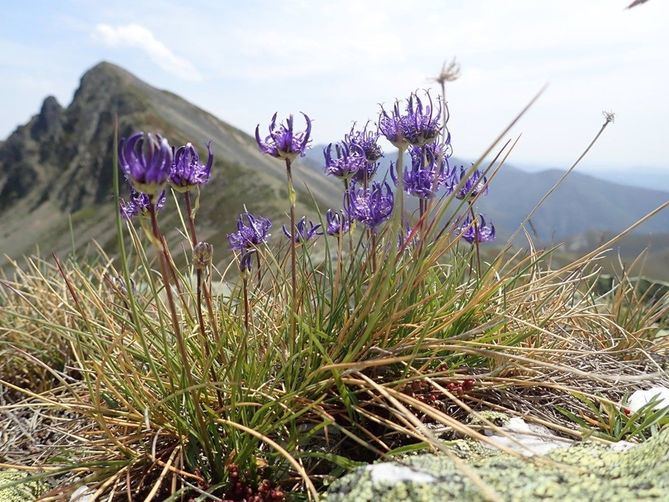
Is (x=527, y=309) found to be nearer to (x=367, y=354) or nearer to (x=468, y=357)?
(x=468, y=357)

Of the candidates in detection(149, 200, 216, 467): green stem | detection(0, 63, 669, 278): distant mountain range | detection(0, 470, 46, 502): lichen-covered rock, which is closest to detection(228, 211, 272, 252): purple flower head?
detection(149, 200, 216, 467): green stem

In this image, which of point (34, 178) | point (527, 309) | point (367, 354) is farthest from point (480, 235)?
point (34, 178)

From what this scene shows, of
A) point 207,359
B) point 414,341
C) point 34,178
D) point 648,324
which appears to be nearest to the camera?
point 207,359

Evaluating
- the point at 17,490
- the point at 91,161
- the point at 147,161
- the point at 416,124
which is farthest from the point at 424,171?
the point at 91,161

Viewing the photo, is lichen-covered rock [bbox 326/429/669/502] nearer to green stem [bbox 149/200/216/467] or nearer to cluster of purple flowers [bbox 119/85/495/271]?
green stem [bbox 149/200/216/467]

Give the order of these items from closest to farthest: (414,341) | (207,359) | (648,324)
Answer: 1. (207,359)
2. (414,341)
3. (648,324)

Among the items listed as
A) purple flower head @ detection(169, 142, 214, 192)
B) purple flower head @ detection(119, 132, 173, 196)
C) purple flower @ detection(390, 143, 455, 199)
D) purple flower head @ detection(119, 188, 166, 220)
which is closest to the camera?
purple flower head @ detection(119, 132, 173, 196)
